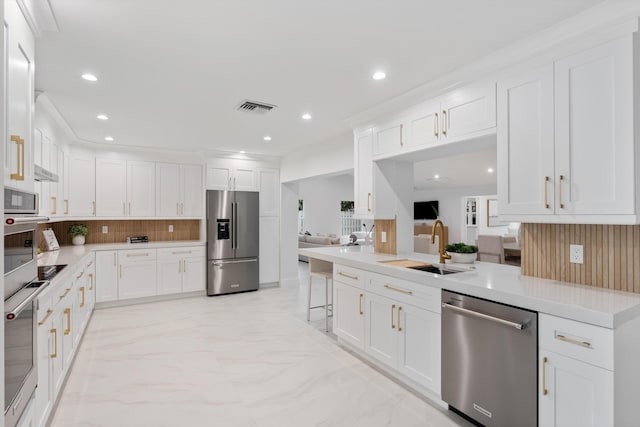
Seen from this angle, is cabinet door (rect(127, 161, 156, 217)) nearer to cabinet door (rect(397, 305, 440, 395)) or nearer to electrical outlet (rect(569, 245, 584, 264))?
cabinet door (rect(397, 305, 440, 395))

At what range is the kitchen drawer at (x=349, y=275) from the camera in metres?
3.20

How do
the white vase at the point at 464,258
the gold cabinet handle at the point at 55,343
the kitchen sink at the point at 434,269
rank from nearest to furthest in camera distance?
the gold cabinet handle at the point at 55,343
the kitchen sink at the point at 434,269
the white vase at the point at 464,258

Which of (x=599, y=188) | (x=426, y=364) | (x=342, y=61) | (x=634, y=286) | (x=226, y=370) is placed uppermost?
(x=342, y=61)

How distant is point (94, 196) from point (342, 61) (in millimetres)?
→ 4549

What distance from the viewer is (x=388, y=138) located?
3.36 metres

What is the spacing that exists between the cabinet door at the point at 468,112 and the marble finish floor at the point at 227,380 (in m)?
2.01

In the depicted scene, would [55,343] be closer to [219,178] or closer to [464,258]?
[464,258]

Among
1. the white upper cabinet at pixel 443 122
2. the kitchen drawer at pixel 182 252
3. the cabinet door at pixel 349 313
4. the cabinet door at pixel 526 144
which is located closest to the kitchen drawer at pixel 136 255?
the kitchen drawer at pixel 182 252

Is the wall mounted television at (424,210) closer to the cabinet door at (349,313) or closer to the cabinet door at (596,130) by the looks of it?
the cabinet door at (349,313)

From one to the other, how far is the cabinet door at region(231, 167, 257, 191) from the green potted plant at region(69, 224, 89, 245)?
2.35 m

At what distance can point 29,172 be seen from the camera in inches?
71.3

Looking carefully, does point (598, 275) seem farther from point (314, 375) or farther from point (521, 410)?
point (314, 375)

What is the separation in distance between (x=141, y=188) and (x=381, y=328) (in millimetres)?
4489

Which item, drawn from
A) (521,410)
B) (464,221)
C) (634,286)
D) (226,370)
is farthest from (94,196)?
(464,221)
